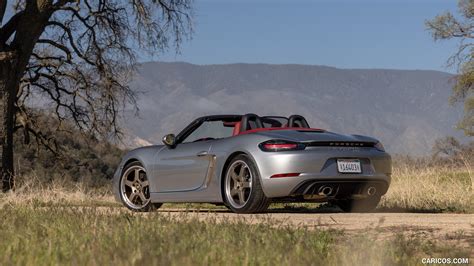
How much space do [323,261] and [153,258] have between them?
1178 mm

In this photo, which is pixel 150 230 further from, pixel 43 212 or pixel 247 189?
pixel 247 189

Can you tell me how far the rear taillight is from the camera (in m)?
9.91

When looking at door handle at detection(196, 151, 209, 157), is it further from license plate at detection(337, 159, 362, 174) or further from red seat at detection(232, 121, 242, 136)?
license plate at detection(337, 159, 362, 174)

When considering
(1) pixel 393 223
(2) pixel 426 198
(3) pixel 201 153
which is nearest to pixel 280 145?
(3) pixel 201 153

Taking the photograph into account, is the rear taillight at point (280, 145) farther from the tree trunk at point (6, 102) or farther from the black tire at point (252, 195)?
the tree trunk at point (6, 102)

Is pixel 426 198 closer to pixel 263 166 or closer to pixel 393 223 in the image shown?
pixel 263 166

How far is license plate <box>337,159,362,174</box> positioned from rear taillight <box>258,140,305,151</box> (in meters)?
0.53

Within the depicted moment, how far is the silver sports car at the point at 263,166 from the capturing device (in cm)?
985

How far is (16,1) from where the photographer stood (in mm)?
21781

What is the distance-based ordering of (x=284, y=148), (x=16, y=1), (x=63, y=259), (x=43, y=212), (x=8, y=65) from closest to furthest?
(x=63, y=259), (x=43, y=212), (x=284, y=148), (x=8, y=65), (x=16, y=1)

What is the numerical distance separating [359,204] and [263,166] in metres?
2.10

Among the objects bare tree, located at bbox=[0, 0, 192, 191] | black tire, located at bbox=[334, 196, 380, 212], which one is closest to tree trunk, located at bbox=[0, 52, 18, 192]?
bare tree, located at bbox=[0, 0, 192, 191]

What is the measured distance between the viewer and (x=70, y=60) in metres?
23.5

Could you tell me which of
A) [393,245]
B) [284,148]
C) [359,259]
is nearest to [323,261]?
[359,259]
